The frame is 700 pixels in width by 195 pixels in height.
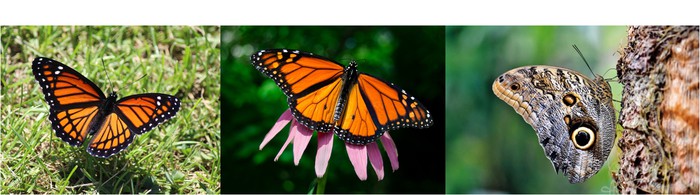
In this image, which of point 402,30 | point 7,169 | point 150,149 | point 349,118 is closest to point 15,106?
point 7,169

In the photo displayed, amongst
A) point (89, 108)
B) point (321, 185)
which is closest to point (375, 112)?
point (321, 185)

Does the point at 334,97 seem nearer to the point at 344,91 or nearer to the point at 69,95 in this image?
the point at 344,91

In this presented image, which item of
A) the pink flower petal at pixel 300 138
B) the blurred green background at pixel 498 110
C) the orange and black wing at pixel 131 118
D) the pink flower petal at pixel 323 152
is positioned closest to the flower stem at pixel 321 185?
the pink flower petal at pixel 323 152

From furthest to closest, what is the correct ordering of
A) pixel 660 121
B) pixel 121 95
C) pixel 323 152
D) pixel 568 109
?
pixel 121 95 → pixel 568 109 → pixel 323 152 → pixel 660 121

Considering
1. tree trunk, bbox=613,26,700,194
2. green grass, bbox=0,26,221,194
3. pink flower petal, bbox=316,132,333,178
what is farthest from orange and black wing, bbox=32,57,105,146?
tree trunk, bbox=613,26,700,194

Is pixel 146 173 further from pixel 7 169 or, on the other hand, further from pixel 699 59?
pixel 699 59

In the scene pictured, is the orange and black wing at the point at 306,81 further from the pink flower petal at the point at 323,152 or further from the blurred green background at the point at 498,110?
the blurred green background at the point at 498,110

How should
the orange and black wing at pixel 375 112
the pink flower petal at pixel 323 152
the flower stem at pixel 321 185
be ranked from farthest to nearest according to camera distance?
the orange and black wing at pixel 375 112 → the pink flower petal at pixel 323 152 → the flower stem at pixel 321 185
